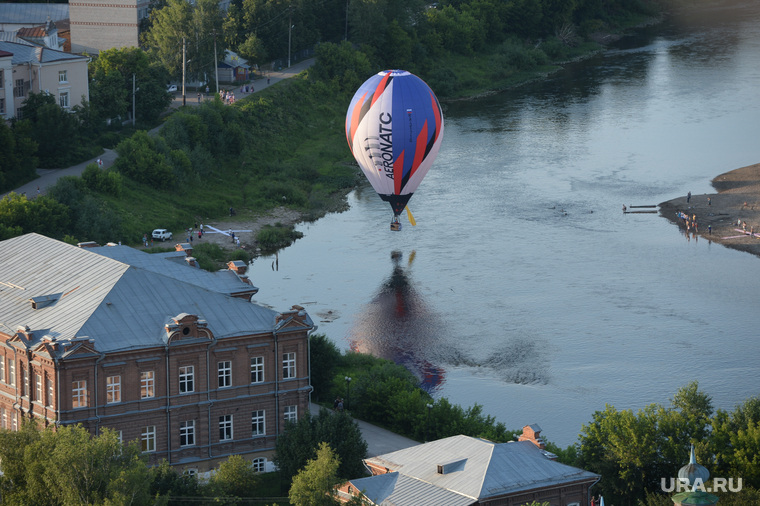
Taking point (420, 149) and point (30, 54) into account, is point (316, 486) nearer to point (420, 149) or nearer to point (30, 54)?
point (420, 149)

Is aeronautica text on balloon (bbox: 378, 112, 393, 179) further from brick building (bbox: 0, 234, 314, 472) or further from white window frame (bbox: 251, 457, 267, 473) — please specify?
white window frame (bbox: 251, 457, 267, 473)

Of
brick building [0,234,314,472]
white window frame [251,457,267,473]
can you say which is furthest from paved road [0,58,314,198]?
white window frame [251,457,267,473]

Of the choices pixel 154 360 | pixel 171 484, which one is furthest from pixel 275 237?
pixel 171 484

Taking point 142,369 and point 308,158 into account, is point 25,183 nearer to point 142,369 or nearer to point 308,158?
point 308,158

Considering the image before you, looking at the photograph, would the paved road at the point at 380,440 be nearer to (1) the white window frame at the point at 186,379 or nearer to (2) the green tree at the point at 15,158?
(1) the white window frame at the point at 186,379

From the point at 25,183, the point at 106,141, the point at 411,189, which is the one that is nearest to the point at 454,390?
the point at 411,189

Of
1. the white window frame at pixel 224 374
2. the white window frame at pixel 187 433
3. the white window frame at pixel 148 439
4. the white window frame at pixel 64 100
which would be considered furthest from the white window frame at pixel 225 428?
the white window frame at pixel 64 100
